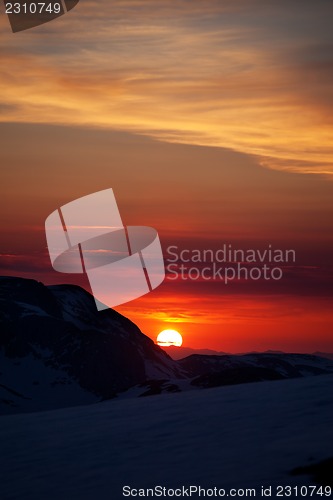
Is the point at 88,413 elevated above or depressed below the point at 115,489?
below

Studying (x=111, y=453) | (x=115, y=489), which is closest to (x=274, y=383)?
(x=111, y=453)

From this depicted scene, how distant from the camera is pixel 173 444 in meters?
21.3

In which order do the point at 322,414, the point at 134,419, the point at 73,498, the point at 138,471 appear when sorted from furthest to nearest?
the point at 134,419 → the point at 322,414 → the point at 138,471 → the point at 73,498

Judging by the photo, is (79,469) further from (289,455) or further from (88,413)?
(88,413)

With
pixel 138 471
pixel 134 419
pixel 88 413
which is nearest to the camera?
pixel 138 471

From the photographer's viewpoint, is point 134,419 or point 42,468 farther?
point 134,419

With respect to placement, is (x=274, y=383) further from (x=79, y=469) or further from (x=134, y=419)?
(x=79, y=469)

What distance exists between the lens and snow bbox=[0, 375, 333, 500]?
59.4 feet

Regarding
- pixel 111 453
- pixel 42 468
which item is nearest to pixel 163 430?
pixel 111 453

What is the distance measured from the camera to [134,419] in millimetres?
26156

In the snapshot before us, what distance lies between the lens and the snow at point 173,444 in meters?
18.1

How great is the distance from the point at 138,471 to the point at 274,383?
540 inches

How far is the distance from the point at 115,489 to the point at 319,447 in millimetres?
4907

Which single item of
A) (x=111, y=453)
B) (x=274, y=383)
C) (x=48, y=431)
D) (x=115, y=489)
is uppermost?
(x=115, y=489)
